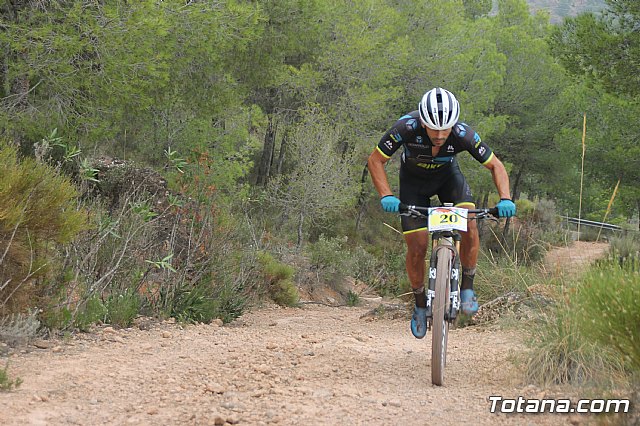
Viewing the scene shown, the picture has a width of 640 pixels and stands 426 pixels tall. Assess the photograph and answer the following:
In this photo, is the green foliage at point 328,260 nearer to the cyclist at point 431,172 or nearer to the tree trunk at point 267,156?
the tree trunk at point 267,156

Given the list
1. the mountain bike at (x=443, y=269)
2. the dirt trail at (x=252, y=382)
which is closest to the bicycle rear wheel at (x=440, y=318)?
the mountain bike at (x=443, y=269)

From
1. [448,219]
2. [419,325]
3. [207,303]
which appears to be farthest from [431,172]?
[207,303]

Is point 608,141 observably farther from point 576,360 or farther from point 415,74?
point 576,360

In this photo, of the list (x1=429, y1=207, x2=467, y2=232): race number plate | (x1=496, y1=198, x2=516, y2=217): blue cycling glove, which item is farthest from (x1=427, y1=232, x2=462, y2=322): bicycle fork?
(x1=496, y1=198, x2=516, y2=217): blue cycling glove

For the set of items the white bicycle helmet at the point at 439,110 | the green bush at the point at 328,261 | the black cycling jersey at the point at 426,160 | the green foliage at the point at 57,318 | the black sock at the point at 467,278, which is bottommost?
the green bush at the point at 328,261

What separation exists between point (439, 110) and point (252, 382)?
89.2 inches

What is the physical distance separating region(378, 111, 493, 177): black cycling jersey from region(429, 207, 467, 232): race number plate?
566 mm

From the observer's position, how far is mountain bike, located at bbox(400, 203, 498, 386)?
4840 millimetres

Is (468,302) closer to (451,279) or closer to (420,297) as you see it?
(451,279)

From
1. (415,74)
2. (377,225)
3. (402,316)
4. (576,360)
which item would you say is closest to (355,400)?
(576,360)

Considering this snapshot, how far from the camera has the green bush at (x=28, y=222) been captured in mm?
5512

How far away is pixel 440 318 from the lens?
15.9ft

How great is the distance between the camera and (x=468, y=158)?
84.9ft

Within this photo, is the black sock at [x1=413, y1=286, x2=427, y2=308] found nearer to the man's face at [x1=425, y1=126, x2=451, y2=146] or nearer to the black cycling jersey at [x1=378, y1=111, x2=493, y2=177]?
the black cycling jersey at [x1=378, y1=111, x2=493, y2=177]
